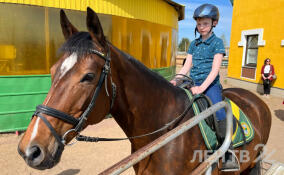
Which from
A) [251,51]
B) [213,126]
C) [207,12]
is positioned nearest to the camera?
[213,126]

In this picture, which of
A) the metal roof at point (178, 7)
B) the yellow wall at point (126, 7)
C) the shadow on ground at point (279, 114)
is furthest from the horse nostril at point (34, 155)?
the metal roof at point (178, 7)

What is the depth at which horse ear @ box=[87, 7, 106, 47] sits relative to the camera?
1.30 metres

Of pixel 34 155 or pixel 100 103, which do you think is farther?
pixel 100 103

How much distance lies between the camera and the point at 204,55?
2.05 m

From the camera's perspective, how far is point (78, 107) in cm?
123

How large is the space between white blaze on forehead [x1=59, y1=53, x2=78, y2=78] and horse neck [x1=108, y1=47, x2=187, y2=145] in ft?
1.01

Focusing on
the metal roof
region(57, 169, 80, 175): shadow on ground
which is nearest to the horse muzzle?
region(57, 169, 80, 175): shadow on ground

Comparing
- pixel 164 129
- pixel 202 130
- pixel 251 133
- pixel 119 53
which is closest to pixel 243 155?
pixel 251 133

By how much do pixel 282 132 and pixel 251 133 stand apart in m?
4.13

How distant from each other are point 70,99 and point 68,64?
9.1 inches

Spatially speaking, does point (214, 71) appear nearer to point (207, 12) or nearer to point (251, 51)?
point (207, 12)

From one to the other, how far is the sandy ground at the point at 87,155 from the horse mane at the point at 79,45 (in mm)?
2720

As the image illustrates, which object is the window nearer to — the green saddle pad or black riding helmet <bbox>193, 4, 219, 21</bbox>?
the green saddle pad

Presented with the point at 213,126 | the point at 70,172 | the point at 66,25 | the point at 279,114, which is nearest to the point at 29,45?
the point at 70,172
